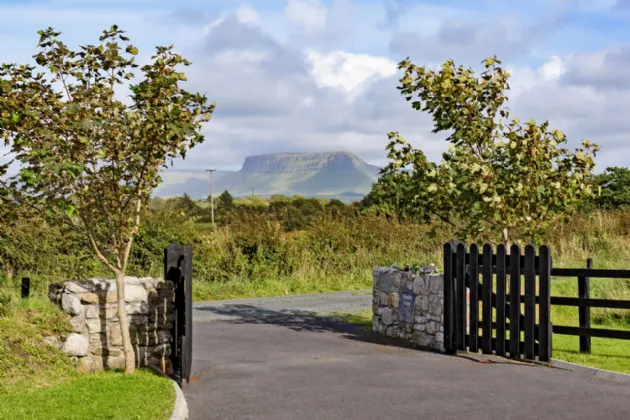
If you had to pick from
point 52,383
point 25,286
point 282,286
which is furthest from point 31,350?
point 282,286

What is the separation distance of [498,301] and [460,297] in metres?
0.79

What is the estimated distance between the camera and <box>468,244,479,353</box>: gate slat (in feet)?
42.0

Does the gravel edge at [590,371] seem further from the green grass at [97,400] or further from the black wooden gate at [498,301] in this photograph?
the green grass at [97,400]

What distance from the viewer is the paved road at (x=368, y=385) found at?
29.5 ft

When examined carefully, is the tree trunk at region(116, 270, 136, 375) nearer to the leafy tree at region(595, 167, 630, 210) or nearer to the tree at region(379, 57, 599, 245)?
the tree at region(379, 57, 599, 245)

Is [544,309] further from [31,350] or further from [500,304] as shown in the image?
[31,350]

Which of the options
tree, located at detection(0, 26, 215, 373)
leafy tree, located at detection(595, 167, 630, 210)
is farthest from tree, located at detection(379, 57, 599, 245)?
leafy tree, located at detection(595, 167, 630, 210)

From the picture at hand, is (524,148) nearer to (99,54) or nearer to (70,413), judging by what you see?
(99,54)

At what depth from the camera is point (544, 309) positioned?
11.9 meters

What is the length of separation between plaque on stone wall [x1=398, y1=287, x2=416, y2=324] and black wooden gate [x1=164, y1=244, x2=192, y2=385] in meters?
4.86

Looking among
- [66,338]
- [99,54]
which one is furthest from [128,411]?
[99,54]

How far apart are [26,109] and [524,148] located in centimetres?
855

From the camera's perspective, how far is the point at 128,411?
27.5 feet

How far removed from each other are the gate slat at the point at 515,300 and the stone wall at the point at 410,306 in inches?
59.4
